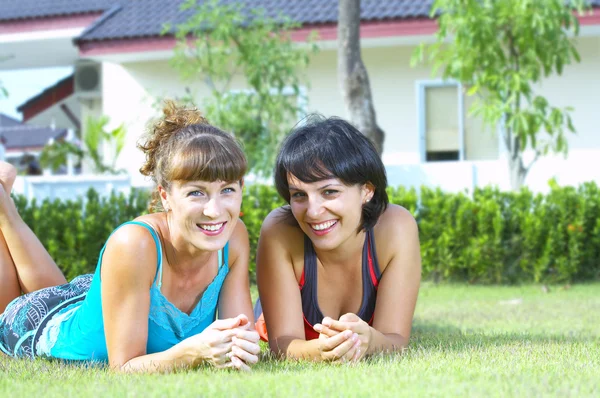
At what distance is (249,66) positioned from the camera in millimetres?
12922

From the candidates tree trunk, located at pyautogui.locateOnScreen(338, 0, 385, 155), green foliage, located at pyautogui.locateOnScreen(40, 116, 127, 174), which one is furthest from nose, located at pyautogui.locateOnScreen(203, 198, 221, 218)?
green foliage, located at pyautogui.locateOnScreen(40, 116, 127, 174)

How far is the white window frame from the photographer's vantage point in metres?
14.0

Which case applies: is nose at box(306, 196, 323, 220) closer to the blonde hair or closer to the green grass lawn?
the blonde hair

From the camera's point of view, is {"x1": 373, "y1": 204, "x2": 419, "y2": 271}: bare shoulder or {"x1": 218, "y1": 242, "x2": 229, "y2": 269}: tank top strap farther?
{"x1": 373, "y1": 204, "x2": 419, "y2": 271}: bare shoulder

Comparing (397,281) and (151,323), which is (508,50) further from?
(151,323)

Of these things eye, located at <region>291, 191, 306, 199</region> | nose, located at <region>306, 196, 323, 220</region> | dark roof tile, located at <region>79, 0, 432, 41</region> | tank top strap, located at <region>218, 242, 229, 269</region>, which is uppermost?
dark roof tile, located at <region>79, 0, 432, 41</region>

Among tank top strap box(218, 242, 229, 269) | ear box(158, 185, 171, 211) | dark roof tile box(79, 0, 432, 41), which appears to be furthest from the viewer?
dark roof tile box(79, 0, 432, 41)

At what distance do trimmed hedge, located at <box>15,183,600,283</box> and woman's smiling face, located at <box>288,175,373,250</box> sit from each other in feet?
15.5

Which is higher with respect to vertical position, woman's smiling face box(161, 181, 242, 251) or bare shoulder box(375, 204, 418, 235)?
woman's smiling face box(161, 181, 242, 251)

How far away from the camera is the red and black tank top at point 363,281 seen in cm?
441

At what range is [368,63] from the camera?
14539mm

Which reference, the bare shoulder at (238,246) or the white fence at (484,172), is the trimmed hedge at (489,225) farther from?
the bare shoulder at (238,246)

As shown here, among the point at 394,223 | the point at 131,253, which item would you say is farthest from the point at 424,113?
the point at 131,253

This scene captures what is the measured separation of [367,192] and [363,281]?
1.63ft
